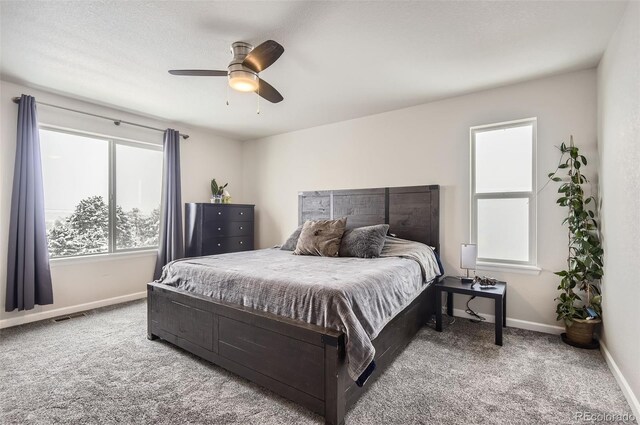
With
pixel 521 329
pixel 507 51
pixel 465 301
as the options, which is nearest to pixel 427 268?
pixel 465 301

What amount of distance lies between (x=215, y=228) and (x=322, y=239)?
77.9 inches

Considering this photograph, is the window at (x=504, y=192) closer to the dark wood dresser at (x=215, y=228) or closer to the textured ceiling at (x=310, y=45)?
the textured ceiling at (x=310, y=45)

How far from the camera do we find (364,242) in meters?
3.19

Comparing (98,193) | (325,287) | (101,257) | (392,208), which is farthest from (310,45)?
(101,257)

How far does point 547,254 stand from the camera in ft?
9.74

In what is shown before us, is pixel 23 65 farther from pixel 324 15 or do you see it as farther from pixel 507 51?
pixel 507 51

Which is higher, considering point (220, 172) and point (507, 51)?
point (507, 51)

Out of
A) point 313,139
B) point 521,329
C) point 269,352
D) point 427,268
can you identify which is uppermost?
point 313,139

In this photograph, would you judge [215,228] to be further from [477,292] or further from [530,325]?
[530,325]

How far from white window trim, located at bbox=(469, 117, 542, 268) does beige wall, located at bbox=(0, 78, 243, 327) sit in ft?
12.9

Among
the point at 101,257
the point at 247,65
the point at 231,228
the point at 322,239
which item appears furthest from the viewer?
the point at 231,228

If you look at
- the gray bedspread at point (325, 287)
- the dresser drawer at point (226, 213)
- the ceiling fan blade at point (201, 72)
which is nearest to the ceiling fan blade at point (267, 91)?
the ceiling fan blade at point (201, 72)

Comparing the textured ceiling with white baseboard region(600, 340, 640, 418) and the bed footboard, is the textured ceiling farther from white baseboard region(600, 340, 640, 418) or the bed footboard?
white baseboard region(600, 340, 640, 418)

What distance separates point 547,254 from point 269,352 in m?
2.83
